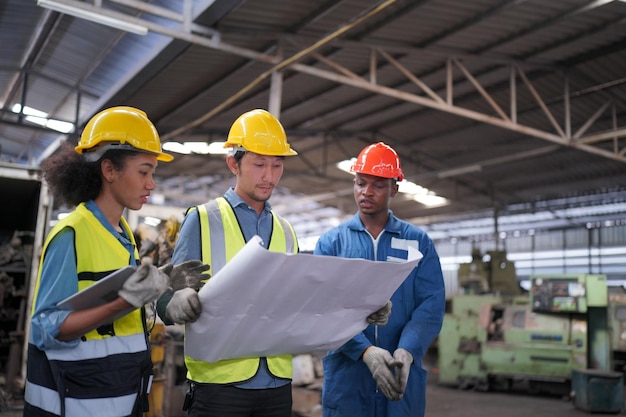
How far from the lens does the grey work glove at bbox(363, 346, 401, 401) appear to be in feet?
7.25

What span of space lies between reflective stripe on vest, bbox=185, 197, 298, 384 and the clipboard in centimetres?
48

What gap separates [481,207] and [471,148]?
5.00m

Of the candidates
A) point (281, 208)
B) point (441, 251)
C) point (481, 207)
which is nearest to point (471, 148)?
point (481, 207)

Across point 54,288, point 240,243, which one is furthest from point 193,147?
point 54,288

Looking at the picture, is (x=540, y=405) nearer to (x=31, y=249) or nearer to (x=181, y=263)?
(x=31, y=249)

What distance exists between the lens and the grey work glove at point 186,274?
5.71 ft

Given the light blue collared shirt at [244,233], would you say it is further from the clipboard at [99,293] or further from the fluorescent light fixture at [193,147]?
the fluorescent light fixture at [193,147]

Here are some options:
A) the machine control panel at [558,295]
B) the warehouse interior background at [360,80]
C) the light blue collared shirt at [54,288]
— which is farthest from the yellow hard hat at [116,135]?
the machine control panel at [558,295]

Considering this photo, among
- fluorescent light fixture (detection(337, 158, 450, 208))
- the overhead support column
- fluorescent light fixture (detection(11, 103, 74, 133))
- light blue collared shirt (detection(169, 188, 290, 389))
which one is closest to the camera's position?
light blue collared shirt (detection(169, 188, 290, 389))

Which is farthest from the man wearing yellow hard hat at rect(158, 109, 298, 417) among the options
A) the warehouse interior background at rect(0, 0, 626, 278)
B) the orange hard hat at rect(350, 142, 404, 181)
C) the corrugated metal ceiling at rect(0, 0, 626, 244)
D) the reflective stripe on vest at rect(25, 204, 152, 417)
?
the warehouse interior background at rect(0, 0, 626, 278)

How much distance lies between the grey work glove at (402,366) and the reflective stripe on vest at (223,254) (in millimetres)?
459

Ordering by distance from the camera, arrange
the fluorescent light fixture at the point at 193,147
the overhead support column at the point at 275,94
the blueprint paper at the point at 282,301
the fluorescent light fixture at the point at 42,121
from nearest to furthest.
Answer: the blueprint paper at the point at 282,301 < the overhead support column at the point at 275,94 < the fluorescent light fixture at the point at 193,147 < the fluorescent light fixture at the point at 42,121

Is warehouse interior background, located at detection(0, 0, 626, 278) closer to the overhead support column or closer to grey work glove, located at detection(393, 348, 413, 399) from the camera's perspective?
the overhead support column

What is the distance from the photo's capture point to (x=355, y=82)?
8047 millimetres
